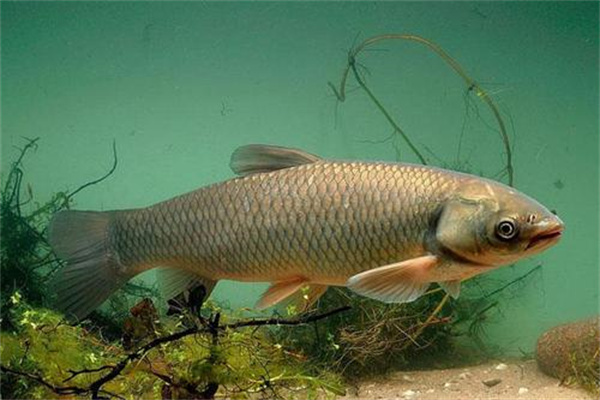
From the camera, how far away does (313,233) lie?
314cm

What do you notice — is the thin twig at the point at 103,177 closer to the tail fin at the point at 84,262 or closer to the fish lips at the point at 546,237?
the tail fin at the point at 84,262

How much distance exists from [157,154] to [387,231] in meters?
4.53

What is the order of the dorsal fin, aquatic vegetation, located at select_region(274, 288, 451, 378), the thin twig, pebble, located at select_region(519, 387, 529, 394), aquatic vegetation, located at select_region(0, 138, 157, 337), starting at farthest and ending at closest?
the thin twig < aquatic vegetation, located at select_region(0, 138, 157, 337) < aquatic vegetation, located at select_region(274, 288, 451, 378) < pebble, located at select_region(519, 387, 529, 394) < the dorsal fin

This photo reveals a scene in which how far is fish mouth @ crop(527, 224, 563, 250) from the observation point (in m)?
2.86

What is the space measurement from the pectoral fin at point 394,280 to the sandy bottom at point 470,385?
1897 mm

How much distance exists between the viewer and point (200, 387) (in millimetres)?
3025

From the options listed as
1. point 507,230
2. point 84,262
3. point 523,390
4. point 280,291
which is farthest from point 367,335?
point 507,230

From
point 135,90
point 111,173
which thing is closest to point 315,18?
point 135,90

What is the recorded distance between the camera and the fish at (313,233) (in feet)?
9.53

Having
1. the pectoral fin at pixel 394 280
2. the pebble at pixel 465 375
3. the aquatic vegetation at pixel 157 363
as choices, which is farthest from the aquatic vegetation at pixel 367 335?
the pectoral fin at pixel 394 280

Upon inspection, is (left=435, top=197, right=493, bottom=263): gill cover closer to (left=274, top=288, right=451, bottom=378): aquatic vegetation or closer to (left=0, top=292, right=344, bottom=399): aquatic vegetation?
(left=0, top=292, right=344, bottom=399): aquatic vegetation

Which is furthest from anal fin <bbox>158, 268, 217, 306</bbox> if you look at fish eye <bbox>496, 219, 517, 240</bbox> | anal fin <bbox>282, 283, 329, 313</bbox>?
fish eye <bbox>496, 219, 517, 240</bbox>

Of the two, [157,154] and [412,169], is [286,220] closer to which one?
[412,169]

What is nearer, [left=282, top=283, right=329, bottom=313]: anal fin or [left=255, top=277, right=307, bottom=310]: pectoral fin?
[left=255, top=277, right=307, bottom=310]: pectoral fin
